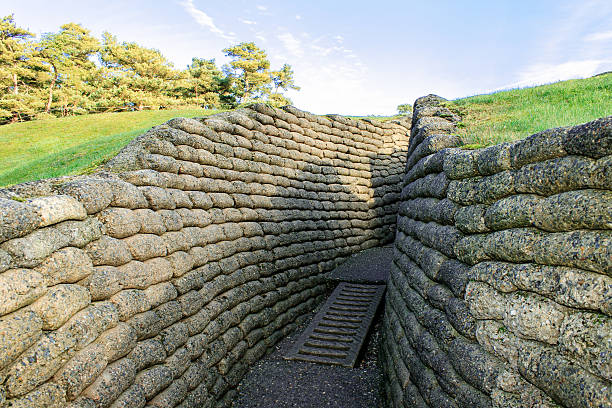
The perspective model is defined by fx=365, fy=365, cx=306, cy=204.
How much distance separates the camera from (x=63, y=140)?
1525 centimetres

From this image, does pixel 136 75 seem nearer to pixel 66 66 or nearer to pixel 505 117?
pixel 66 66

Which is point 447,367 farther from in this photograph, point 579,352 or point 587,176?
point 587,176

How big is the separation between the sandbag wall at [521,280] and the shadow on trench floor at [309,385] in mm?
1316

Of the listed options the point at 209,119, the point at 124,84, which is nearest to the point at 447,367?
the point at 209,119

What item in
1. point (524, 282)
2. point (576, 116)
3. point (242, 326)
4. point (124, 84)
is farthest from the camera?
point (124, 84)

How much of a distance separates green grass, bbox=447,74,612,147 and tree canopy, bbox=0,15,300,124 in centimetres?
2412

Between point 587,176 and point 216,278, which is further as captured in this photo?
point 216,278

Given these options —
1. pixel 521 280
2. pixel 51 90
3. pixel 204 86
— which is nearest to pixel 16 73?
pixel 51 90

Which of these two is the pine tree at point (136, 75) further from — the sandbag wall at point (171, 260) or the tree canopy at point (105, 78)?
the sandbag wall at point (171, 260)

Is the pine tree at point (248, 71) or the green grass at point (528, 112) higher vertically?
the pine tree at point (248, 71)

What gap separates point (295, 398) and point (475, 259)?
3069 mm

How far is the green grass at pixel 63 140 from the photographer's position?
9875mm

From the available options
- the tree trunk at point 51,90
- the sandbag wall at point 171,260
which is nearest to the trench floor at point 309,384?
the sandbag wall at point 171,260

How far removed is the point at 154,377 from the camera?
3127 millimetres
